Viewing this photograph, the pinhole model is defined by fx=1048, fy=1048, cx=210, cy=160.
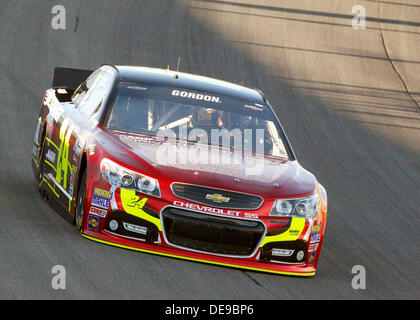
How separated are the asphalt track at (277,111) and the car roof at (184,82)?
1506 mm

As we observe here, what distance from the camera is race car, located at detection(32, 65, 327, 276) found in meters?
8.02

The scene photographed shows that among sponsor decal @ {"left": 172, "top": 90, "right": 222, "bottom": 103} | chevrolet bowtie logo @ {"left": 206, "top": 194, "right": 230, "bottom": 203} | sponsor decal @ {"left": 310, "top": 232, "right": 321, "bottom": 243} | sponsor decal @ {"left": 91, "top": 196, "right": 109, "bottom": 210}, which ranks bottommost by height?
sponsor decal @ {"left": 310, "top": 232, "right": 321, "bottom": 243}

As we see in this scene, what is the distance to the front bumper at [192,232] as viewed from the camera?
7.98 m

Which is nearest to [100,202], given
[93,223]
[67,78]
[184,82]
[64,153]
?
[93,223]

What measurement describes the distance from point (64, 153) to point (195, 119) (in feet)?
4.10

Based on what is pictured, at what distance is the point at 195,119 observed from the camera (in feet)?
30.6

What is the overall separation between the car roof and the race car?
2cm

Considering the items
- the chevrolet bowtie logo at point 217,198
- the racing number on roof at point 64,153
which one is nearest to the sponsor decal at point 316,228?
the chevrolet bowtie logo at point 217,198

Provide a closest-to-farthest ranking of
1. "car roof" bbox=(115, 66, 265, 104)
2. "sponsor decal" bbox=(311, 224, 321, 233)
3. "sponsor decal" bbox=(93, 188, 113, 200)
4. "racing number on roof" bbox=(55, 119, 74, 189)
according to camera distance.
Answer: "sponsor decal" bbox=(93, 188, 113, 200) → "sponsor decal" bbox=(311, 224, 321, 233) → "racing number on roof" bbox=(55, 119, 74, 189) → "car roof" bbox=(115, 66, 265, 104)

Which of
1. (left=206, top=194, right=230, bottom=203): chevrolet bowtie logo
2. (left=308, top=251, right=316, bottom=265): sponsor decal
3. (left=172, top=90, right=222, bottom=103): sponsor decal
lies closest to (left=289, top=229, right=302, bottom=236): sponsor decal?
(left=308, top=251, right=316, bottom=265): sponsor decal

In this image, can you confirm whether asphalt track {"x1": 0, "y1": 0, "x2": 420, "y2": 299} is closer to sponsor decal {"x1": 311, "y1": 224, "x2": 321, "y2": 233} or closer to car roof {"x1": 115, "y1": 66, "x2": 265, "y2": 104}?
sponsor decal {"x1": 311, "y1": 224, "x2": 321, "y2": 233}

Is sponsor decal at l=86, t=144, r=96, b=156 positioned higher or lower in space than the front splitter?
higher

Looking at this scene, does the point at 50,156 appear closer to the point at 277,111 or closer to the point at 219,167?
the point at 219,167
